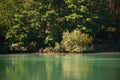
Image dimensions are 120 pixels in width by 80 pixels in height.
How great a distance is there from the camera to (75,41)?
4394cm

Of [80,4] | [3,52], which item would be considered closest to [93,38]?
[80,4]

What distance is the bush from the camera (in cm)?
4381

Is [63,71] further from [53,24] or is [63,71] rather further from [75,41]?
[53,24]

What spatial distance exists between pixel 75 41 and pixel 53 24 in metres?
4.64

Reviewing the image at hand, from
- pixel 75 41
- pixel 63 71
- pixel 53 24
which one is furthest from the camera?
pixel 53 24

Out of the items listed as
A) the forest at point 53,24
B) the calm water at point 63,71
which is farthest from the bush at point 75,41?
the calm water at point 63,71

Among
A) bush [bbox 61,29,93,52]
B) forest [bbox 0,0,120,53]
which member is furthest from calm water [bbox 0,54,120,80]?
forest [bbox 0,0,120,53]

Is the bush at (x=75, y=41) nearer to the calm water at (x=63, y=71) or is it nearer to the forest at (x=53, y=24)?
the forest at (x=53, y=24)

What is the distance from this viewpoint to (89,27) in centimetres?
4712

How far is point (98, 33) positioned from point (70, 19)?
447 centimetres

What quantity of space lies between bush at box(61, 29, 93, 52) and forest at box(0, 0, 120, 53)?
2.15ft

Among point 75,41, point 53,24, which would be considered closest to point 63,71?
point 75,41

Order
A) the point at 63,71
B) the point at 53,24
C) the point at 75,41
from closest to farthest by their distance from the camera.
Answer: the point at 63,71
the point at 75,41
the point at 53,24

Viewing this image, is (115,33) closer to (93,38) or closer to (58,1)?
(93,38)
